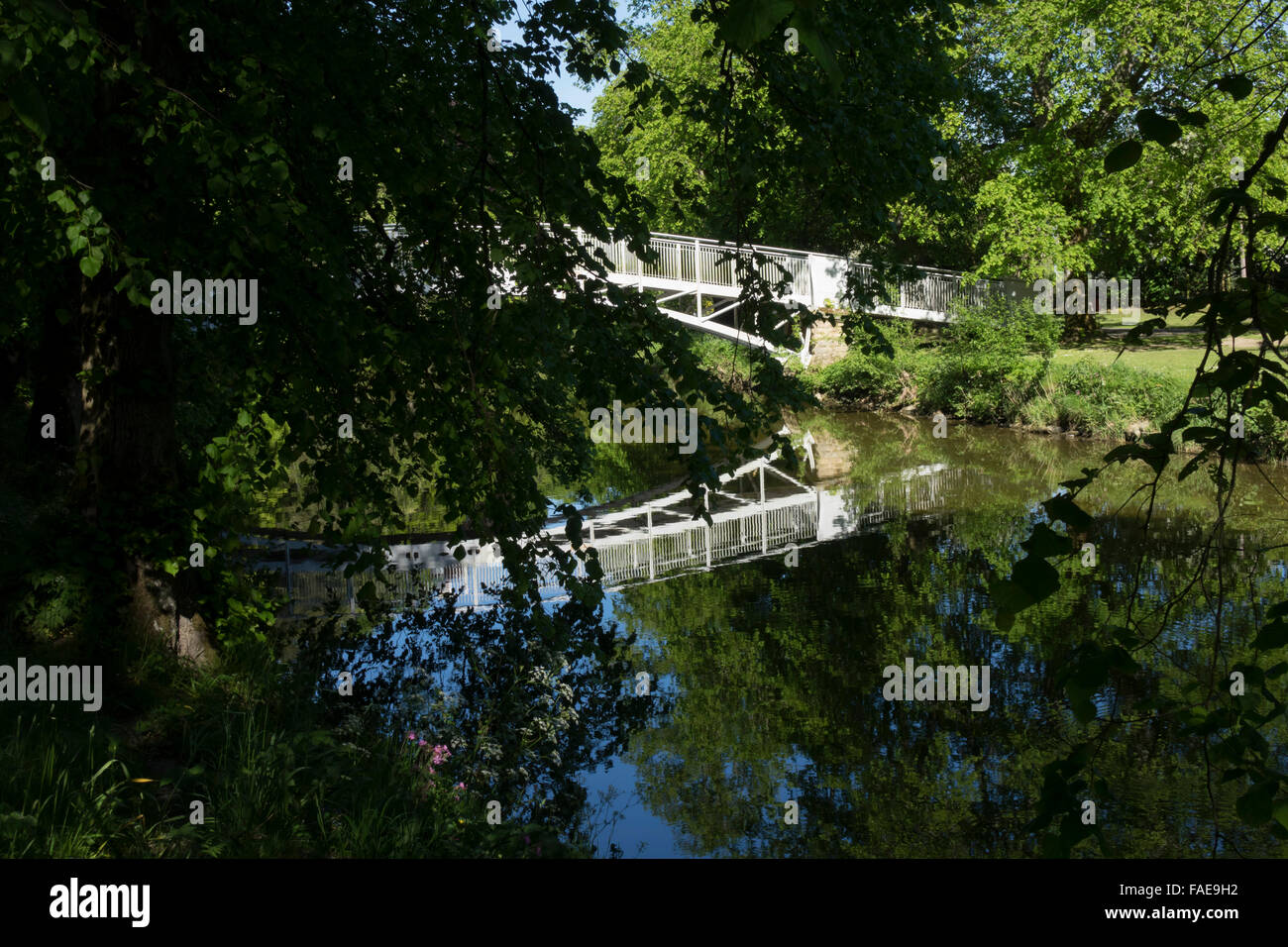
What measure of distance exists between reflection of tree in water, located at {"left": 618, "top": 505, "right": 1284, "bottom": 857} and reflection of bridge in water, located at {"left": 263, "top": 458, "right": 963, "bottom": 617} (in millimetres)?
1054

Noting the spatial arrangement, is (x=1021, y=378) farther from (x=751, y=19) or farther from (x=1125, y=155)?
(x=751, y=19)

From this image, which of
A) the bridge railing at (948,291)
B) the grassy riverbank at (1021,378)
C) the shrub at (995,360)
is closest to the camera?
the grassy riverbank at (1021,378)

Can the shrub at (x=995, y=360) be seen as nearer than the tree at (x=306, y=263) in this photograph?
No

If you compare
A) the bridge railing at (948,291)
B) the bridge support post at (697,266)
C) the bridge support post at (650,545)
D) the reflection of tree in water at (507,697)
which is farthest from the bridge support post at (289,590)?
the bridge railing at (948,291)

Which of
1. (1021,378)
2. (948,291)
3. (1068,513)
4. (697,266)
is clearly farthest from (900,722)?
(948,291)

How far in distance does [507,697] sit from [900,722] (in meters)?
3.10

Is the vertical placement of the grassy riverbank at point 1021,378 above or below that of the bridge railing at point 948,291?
below

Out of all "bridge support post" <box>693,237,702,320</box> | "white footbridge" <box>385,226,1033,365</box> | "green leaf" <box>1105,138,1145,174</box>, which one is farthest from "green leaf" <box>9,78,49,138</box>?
"bridge support post" <box>693,237,702,320</box>

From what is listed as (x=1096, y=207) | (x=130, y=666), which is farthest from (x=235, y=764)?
(x=1096, y=207)

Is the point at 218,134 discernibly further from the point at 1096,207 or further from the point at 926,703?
the point at 1096,207

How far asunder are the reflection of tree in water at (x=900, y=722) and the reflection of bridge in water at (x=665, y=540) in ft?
3.46

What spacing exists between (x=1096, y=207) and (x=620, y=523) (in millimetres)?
16521

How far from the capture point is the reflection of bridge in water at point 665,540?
37.0ft

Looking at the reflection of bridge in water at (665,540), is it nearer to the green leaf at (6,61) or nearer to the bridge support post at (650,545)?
the bridge support post at (650,545)
